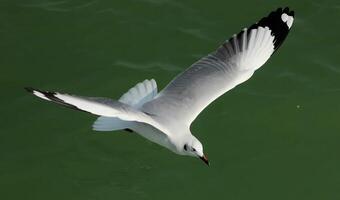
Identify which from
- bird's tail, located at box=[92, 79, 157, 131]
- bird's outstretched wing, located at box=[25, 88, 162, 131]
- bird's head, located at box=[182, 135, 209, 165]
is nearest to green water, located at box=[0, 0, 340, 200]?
bird's tail, located at box=[92, 79, 157, 131]

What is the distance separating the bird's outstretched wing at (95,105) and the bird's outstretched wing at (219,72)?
558mm

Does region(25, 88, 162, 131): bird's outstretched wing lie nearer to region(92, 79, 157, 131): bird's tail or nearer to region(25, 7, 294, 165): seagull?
region(25, 7, 294, 165): seagull

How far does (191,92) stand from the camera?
5668 mm

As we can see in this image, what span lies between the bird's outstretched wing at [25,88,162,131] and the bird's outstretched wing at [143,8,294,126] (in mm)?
558

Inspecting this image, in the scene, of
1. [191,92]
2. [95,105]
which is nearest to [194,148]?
[191,92]

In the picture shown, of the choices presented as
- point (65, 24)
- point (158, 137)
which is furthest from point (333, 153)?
point (65, 24)

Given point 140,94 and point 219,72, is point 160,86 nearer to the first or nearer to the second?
point 140,94

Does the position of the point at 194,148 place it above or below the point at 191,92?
below

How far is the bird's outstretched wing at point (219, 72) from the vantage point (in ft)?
18.2

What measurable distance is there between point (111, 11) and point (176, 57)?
82 cm

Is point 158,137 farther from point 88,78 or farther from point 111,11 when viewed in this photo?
point 111,11

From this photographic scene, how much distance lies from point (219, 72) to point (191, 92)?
0.90 ft

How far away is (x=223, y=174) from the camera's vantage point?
19.1ft

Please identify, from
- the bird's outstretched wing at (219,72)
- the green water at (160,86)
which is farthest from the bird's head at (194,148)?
the green water at (160,86)
